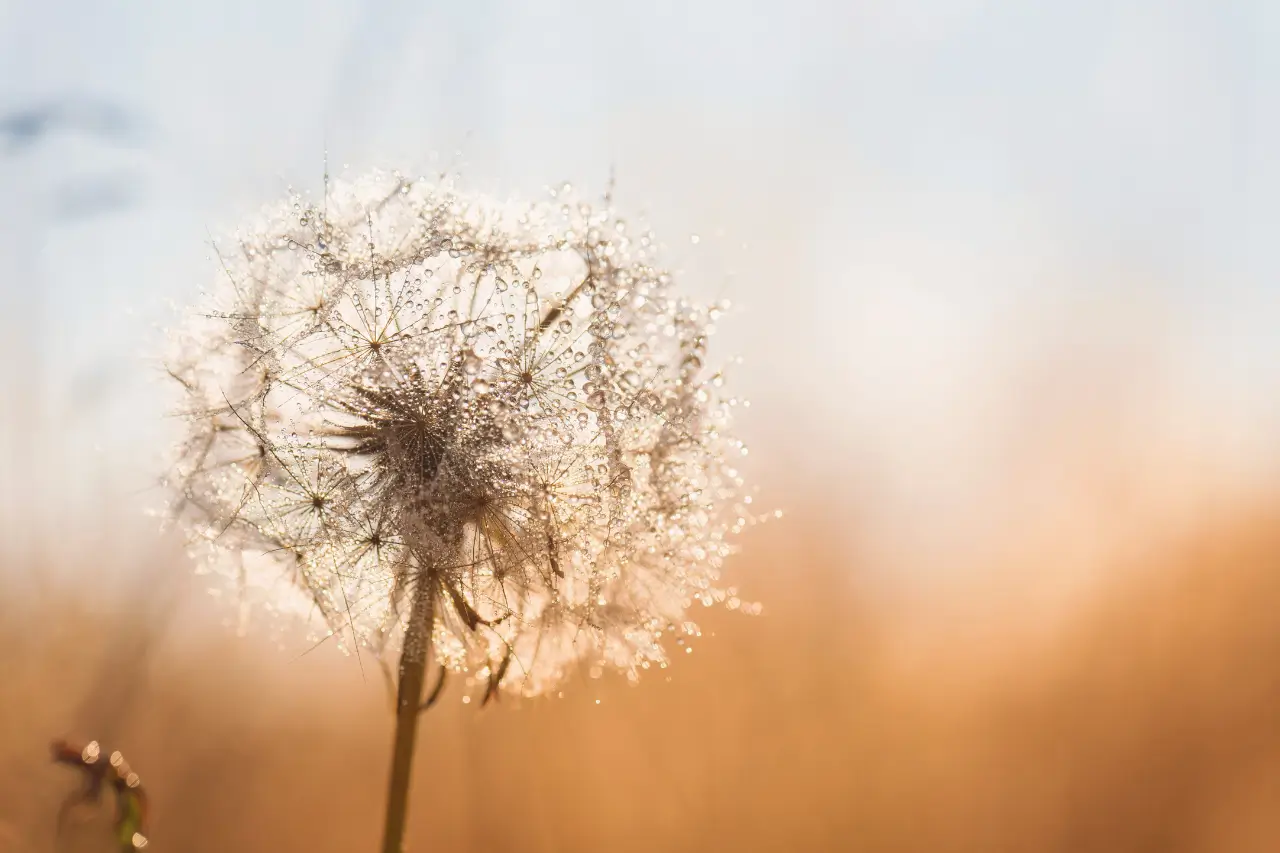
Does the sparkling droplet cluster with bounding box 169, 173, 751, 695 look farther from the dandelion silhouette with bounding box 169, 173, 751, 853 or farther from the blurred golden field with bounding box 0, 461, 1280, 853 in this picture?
the blurred golden field with bounding box 0, 461, 1280, 853

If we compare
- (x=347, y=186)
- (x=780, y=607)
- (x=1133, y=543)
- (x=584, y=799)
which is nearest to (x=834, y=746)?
(x=780, y=607)

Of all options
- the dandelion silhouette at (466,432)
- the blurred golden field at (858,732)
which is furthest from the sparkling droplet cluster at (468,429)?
the blurred golden field at (858,732)

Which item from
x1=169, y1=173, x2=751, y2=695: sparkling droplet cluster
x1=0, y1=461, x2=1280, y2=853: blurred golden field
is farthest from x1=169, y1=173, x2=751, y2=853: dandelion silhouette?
x1=0, y1=461, x2=1280, y2=853: blurred golden field

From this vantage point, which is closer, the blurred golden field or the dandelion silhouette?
the dandelion silhouette

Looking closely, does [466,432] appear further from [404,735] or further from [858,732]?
[858,732]

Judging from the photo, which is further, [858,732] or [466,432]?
[858,732]

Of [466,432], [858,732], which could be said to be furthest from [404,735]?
[858,732]

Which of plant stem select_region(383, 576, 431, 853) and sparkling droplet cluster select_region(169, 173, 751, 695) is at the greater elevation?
sparkling droplet cluster select_region(169, 173, 751, 695)

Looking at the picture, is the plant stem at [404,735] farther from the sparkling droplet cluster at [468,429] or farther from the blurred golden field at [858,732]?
the blurred golden field at [858,732]
